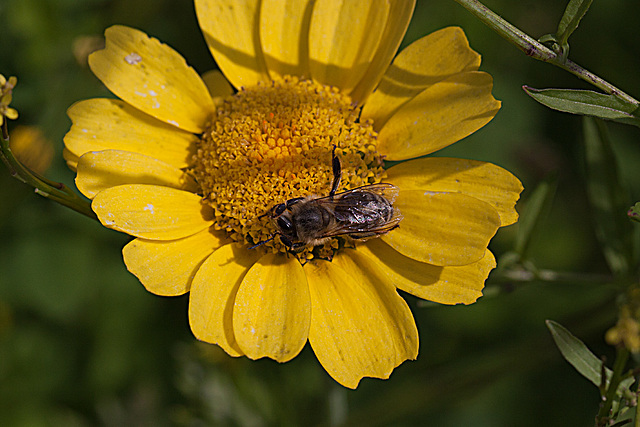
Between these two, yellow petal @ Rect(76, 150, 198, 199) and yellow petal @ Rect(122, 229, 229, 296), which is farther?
yellow petal @ Rect(76, 150, 198, 199)

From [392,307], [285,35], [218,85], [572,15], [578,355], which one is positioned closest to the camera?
[572,15]

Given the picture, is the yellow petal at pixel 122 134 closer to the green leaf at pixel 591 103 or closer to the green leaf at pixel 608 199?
the green leaf at pixel 591 103

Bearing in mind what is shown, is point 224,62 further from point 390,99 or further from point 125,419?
point 125,419

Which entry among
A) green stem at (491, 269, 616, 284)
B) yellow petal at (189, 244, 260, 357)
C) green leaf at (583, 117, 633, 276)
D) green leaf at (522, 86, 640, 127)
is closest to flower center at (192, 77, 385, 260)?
yellow petal at (189, 244, 260, 357)

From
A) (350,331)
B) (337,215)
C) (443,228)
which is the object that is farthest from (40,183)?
(443,228)

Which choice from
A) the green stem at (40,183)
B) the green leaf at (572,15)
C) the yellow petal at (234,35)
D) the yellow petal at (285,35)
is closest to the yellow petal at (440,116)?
the green leaf at (572,15)

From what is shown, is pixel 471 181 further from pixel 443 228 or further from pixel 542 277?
pixel 542 277

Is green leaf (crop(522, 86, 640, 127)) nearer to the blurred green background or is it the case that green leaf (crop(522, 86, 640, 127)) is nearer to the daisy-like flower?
→ the daisy-like flower
